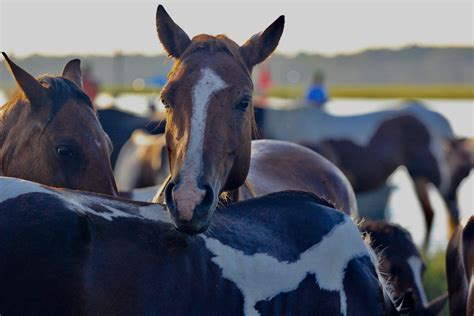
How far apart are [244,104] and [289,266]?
1.10 m

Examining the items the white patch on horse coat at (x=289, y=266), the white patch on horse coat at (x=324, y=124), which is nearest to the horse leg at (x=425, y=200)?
the white patch on horse coat at (x=324, y=124)

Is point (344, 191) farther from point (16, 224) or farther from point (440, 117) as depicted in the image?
point (440, 117)

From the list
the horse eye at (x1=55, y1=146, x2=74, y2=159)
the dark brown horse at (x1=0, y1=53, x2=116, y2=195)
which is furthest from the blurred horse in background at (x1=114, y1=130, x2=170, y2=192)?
the horse eye at (x1=55, y1=146, x2=74, y2=159)

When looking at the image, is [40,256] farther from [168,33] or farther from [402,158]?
[402,158]

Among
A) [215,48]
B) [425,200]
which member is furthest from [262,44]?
[425,200]

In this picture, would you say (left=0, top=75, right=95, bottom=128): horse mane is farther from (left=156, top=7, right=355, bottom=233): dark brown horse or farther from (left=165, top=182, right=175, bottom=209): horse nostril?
(left=165, top=182, right=175, bottom=209): horse nostril

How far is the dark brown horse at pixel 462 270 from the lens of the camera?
509cm

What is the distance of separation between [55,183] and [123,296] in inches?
58.7

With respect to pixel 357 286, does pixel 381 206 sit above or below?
below

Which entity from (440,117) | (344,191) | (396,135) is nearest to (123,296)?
(344,191)

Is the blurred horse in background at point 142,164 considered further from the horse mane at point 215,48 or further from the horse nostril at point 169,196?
the horse nostril at point 169,196

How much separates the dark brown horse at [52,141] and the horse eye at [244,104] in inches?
26.0

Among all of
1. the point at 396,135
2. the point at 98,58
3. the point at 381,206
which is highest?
the point at 396,135

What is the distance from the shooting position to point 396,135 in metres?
15.0
